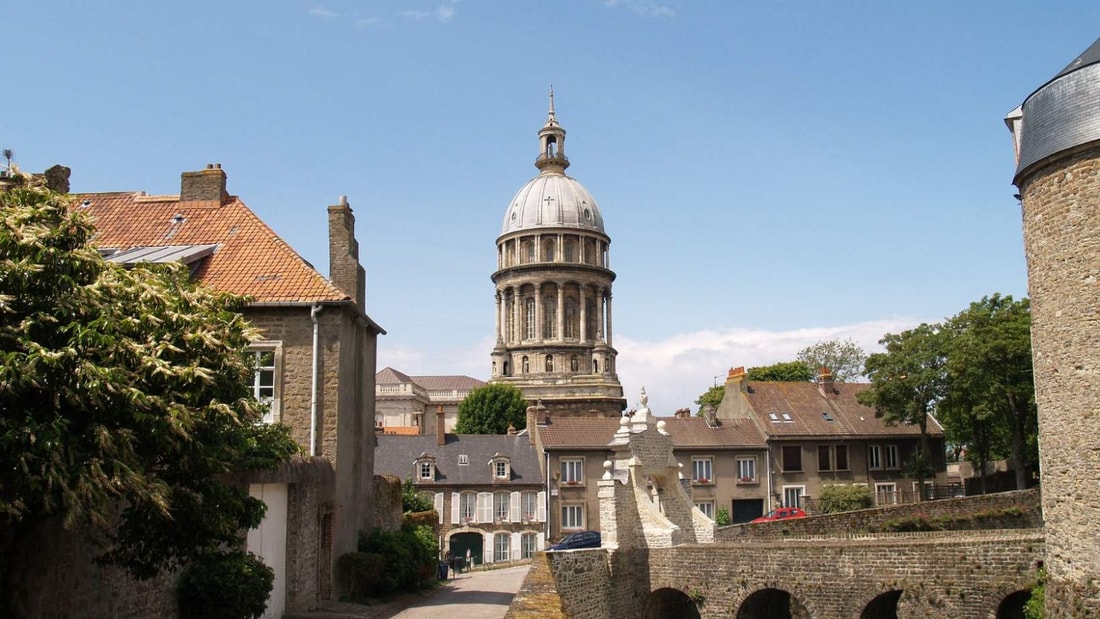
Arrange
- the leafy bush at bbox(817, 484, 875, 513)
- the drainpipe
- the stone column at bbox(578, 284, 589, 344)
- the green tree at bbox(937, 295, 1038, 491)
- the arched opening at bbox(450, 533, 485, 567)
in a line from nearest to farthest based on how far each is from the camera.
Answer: the drainpipe → the green tree at bbox(937, 295, 1038, 491) → the leafy bush at bbox(817, 484, 875, 513) → the arched opening at bbox(450, 533, 485, 567) → the stone column at bbox(578, 284, 589, 344)

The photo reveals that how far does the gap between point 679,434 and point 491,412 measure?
2430cm

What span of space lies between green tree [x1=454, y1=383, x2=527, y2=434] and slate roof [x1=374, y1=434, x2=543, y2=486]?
61.5ft

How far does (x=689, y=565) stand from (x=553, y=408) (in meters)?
52.2

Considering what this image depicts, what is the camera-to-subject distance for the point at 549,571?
20.9 m

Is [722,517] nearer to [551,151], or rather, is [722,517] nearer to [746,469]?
[746,469]

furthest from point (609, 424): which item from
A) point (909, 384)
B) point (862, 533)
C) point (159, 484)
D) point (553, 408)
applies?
Answer: point (159, 484)

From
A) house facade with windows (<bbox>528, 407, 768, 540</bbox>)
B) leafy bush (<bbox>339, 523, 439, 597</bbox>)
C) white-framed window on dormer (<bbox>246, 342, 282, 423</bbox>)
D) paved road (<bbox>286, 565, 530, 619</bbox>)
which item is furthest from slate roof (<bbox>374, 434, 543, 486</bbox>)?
white-framed window on dormer (<bbox>246, 342, 282, 423</bbox>)

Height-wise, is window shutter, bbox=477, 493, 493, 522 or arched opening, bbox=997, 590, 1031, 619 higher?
window shutter, bbox=477, 493, 493, 522

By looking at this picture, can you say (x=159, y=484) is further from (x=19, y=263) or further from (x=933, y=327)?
(x=933, y=327)

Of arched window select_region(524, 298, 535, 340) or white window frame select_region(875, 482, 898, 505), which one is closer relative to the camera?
A: white window frame select_region(875, 482, 898, 505)

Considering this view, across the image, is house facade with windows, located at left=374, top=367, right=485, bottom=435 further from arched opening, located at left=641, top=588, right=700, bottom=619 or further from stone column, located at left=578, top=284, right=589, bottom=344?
arched opening, located at left=641, top=588, right=700, bottom=619

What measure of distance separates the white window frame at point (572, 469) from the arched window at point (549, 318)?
1277 inches

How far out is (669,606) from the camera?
1073 inches

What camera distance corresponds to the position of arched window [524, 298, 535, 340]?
80375 mm
